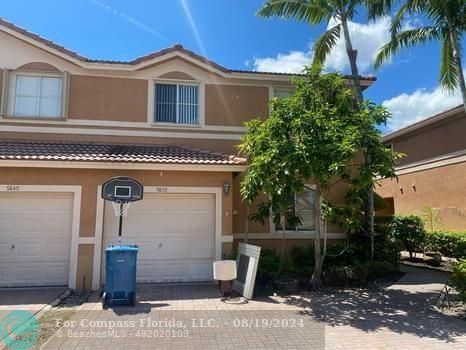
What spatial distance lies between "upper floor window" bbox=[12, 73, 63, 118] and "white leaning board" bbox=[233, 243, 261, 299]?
8078 millimetres

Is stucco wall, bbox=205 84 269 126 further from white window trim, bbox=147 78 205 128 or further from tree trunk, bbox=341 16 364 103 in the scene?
tree trunk, bbox=341 16 364 103

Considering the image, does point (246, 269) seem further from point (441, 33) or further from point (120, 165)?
point (441, 33)

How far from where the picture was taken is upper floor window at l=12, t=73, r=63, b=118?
42.0 ft

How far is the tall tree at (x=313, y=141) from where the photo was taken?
28.9 ft

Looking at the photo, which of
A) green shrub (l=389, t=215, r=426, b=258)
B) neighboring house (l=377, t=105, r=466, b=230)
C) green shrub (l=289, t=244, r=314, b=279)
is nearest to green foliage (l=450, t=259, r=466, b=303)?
green shrub (l=289, t=244, r=314, b=279)

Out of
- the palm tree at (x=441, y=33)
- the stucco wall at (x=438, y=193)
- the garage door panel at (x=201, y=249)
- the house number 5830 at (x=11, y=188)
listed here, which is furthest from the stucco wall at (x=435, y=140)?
the house number 5830 at (x=11, y=188)

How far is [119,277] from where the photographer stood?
28.0 ft

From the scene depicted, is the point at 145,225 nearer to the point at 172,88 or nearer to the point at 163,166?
the point at 163,166

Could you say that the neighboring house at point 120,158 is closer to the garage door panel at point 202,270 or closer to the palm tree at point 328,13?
the garage door panel at point 202,270

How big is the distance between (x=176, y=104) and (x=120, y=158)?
3779 mm

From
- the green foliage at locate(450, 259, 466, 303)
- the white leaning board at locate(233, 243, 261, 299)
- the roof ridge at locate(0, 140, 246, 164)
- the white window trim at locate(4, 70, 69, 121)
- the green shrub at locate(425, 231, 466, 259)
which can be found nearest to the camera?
the green foliage at locate(450, 259, 466, 303)

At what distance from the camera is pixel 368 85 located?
14422mm

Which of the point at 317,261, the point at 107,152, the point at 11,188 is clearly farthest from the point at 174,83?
the point at 317,261

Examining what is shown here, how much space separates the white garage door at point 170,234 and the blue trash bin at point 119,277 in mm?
2318
